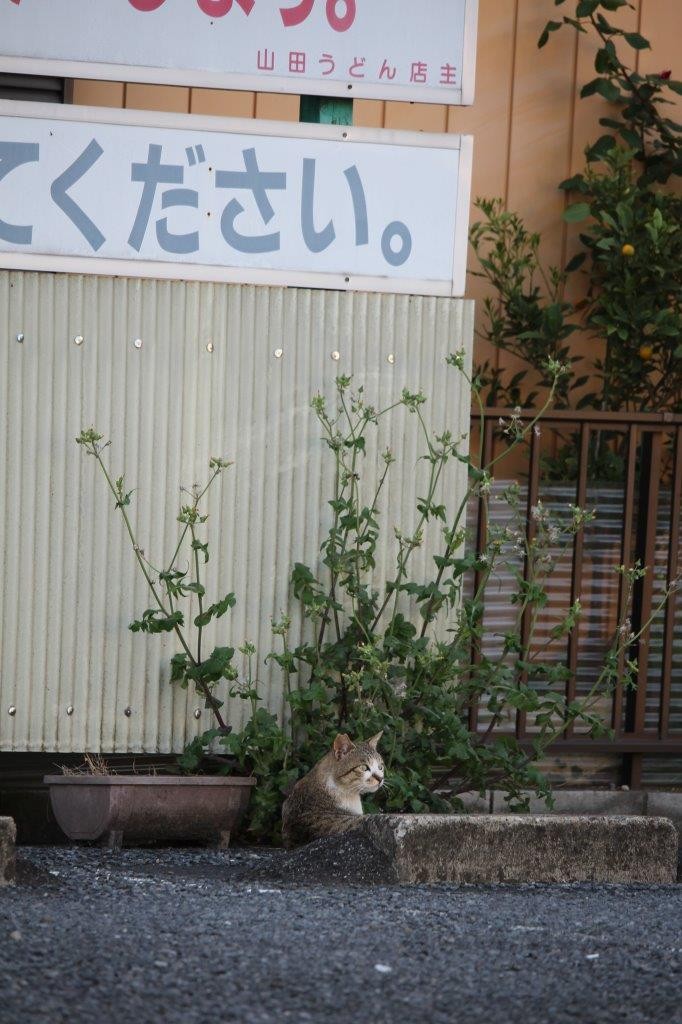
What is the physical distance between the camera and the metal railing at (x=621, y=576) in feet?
19.6

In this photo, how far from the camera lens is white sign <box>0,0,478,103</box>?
5.04 meters

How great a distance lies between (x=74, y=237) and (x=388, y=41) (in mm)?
1337

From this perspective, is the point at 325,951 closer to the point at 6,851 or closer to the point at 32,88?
the point at 6,851

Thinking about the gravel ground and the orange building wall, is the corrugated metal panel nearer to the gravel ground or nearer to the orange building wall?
the gravel ground

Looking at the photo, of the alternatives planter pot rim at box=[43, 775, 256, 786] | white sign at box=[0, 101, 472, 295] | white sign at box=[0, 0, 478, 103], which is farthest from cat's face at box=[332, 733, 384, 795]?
white sign at box=[0, 0, 478, 103]

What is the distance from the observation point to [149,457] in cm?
526

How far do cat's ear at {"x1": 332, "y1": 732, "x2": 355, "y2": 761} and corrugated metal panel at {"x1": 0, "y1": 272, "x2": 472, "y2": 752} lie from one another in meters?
0.50

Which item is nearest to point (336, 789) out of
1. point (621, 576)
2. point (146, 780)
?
point (146, 780)

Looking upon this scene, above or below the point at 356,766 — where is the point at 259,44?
above

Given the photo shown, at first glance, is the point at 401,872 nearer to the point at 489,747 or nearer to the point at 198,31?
the point at 489,747

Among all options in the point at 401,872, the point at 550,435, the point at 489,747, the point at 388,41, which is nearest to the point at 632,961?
the point at 401,872

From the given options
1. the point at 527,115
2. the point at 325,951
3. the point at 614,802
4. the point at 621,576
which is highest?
the point at 527,115

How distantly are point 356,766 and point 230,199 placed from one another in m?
2.06

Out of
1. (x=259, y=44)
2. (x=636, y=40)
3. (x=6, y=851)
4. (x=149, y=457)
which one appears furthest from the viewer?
(x=636, y=40)
